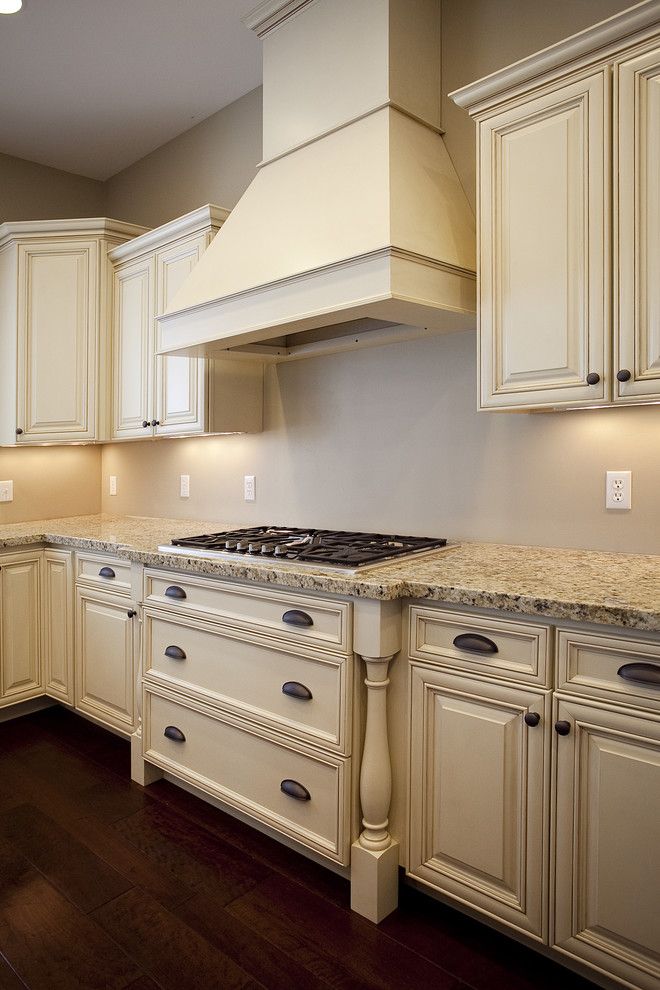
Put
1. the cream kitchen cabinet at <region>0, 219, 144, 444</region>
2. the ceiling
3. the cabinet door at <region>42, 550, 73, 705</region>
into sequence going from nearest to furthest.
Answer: the ceiling → the cabinet door at <region>42, 550, 73, 705</region> → the cream kitchen cabinet at <region>0, 219, 144, 444</region>

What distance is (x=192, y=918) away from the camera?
1822mm

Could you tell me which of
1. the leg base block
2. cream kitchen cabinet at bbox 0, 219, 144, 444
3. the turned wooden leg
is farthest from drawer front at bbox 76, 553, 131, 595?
the leg base block

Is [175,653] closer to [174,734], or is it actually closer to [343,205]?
[174,734]

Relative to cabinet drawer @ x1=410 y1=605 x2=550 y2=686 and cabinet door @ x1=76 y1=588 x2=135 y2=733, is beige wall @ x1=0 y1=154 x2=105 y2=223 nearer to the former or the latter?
cabinet door @ x1=76 y1=588 x2=135 y2=733

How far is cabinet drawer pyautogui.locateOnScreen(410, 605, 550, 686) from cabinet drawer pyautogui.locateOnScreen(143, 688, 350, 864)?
44 cm

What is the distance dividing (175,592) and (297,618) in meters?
0.64

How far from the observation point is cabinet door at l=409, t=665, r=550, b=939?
1.59m

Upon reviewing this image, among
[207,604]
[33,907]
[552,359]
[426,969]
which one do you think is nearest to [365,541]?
[207,604]

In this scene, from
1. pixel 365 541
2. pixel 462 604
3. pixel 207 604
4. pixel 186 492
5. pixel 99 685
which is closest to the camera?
pixel 462 604

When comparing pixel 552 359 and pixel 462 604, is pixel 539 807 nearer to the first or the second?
pixel 462 604

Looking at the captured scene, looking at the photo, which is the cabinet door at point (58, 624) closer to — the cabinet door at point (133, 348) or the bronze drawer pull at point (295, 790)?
the cabinet door at point (133, 348)

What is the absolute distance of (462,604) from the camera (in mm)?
1687

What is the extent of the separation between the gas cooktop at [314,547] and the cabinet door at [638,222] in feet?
2.78

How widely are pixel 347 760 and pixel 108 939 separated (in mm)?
780
